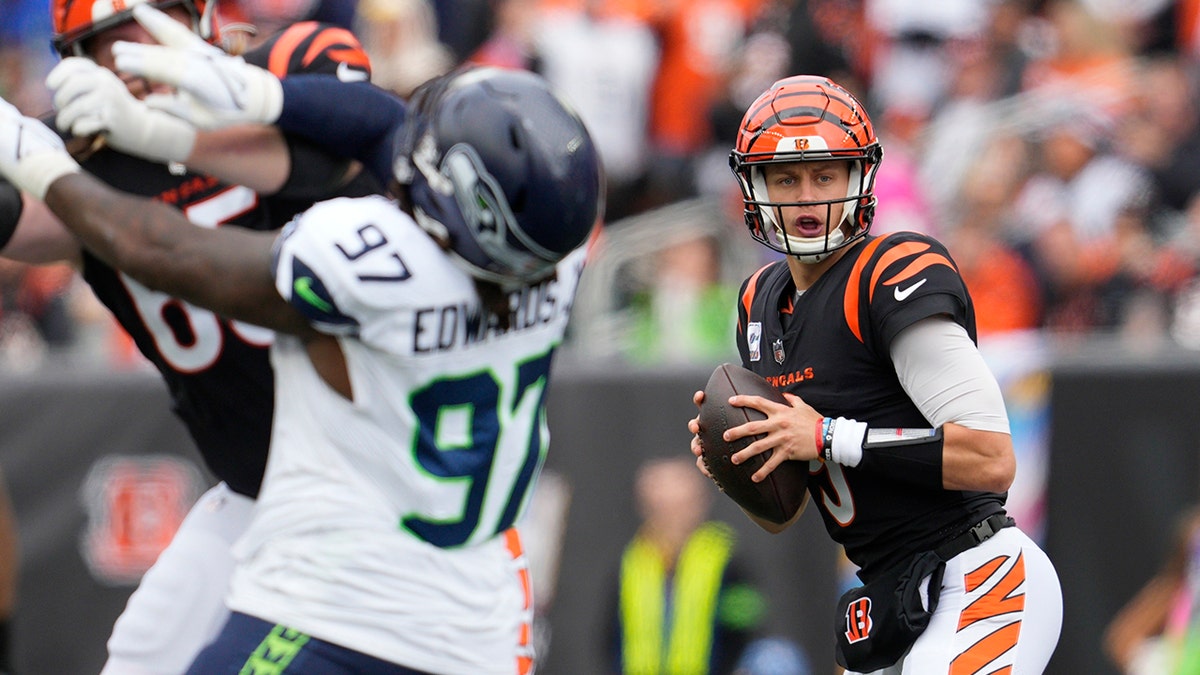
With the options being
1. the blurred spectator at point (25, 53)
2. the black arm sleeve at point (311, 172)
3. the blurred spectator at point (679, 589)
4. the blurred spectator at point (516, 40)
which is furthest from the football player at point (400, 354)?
the blurred spectator at point (25, 53)

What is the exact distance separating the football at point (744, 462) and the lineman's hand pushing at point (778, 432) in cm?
3

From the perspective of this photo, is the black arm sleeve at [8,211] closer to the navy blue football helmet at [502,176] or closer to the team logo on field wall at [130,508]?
the navy blue football helmet at [502,176]

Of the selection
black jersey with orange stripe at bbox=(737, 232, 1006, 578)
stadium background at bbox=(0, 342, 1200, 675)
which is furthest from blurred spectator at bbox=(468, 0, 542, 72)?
Answer: black jersey with orange stripe at bbox=(737, 232, 1006, 578)

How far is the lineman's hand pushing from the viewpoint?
328cm

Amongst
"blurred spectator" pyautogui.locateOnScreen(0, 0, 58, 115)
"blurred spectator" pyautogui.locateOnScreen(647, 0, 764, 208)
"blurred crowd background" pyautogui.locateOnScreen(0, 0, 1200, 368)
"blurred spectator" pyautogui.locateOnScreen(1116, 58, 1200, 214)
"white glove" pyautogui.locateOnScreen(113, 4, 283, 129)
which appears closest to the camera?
"white glove" pyautogui.locateOnScreen(113, 4, 283, 129)

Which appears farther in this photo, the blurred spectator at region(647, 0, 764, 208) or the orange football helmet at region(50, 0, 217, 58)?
the blurred spectator at region(647, 0, 764, 208)

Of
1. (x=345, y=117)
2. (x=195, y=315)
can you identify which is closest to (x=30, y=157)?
(x=195, y=315)

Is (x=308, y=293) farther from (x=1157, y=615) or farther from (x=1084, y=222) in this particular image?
(x=1084, y=222)

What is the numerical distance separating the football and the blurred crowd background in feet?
13.5

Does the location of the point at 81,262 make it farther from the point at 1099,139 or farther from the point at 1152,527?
the point at 1099,139

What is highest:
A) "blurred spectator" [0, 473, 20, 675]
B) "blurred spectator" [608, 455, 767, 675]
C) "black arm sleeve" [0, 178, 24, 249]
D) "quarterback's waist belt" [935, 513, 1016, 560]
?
"black arm sleeve" [0, 178, 24, 249]

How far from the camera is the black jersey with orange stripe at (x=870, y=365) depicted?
3.21m

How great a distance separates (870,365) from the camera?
3336 mm

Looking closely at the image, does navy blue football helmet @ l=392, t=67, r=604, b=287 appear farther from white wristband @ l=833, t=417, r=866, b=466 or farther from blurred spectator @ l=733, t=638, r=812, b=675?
blurred spectator @ l=733, t=638, r=812, b=675
